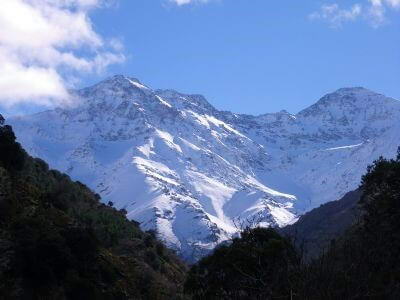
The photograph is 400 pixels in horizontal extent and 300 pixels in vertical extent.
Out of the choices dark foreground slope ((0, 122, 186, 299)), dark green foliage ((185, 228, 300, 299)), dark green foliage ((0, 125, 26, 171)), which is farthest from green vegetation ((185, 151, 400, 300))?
dark green foliage ((0, 125, 26, 171))

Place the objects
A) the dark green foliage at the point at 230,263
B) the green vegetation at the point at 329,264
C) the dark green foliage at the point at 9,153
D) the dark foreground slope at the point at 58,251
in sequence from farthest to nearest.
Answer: the dark green foliage at the point at 9,153 < the dark green foliage at the point at 230,263 < the dark foreground slope at the point at 58,251 < the green vegetation at the point at 329,264

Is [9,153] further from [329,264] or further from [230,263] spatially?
[329,264]

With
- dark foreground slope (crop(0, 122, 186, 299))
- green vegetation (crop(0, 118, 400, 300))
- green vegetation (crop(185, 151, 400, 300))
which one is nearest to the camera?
green vegetation (crop(185, 151, 400, 300))

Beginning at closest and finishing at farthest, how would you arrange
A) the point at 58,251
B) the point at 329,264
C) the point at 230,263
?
the point at 329,264 → the point at 58,251 → the point at 230,263

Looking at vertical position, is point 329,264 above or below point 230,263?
below

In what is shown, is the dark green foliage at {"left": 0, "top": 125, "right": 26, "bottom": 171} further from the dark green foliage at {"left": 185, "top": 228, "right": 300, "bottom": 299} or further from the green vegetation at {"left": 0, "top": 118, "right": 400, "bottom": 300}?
the dark green foliage at {"left": 185, "top": 228, "right": 300, "bottom": 299}

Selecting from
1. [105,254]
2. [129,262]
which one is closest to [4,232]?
[105,254]

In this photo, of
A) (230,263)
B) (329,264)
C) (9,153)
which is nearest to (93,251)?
(230,263)

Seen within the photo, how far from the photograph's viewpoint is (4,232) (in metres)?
32.1

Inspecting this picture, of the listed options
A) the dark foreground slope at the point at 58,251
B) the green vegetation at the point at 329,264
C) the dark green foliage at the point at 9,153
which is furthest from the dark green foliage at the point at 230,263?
the dark green foliage at the point at 9,153

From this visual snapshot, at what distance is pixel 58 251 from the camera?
1231 inches

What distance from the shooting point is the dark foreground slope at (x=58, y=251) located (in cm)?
2992

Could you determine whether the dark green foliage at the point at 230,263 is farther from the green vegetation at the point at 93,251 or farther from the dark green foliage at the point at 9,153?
the dark green foliage at the point at 9,153

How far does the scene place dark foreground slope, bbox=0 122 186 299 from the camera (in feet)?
98.2
